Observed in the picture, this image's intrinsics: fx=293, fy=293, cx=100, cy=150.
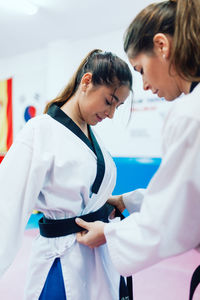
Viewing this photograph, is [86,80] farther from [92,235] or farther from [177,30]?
[92,235]

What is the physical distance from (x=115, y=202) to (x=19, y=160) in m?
0.49

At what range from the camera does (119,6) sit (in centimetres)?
365

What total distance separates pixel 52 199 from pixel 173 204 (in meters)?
0.43

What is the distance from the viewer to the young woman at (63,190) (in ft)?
3.12

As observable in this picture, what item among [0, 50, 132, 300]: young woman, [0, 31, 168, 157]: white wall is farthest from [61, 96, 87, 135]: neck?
[0, 31, 168, 157]: white wall

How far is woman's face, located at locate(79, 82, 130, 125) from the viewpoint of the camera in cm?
111

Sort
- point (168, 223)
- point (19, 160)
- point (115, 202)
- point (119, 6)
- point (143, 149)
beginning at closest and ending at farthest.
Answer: point (168, 223)
point (19, 160)
point (115, 202)
point (119, 6)
point (143, 149)

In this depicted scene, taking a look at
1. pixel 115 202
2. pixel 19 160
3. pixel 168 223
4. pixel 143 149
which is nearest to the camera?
pixel 168 223

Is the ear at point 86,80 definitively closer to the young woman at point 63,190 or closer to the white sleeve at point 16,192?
the young woman at point 63,190

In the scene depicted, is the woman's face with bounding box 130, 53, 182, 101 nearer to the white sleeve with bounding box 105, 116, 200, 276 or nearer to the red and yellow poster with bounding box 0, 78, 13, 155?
the white sleeve with bounding box 105, 116, 200, 276

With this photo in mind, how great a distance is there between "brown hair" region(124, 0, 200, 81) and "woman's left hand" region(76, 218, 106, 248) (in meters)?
0.53

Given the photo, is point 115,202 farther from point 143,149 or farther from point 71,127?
point 143,149

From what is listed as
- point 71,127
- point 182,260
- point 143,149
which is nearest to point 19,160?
point 71,127

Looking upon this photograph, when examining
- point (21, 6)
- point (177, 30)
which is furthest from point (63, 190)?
point (21, 6)
